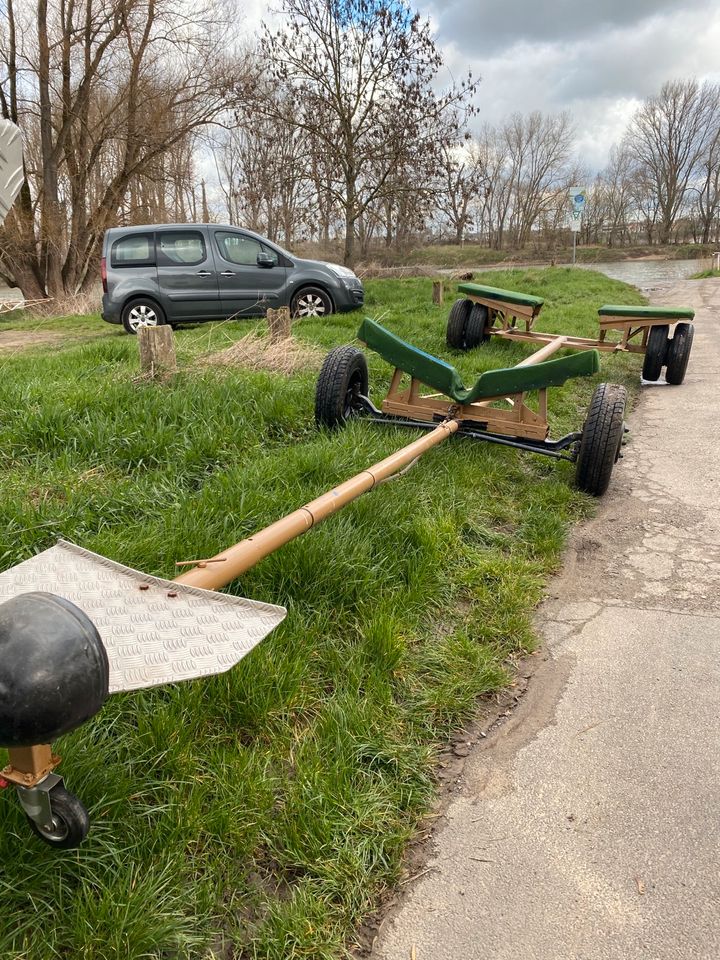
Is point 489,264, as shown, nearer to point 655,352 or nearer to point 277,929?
point 655,352

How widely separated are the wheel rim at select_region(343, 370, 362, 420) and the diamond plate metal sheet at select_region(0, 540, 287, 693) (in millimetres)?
2842

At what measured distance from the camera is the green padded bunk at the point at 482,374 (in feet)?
13.5

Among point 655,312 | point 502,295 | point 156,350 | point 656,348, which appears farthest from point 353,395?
point 656,348

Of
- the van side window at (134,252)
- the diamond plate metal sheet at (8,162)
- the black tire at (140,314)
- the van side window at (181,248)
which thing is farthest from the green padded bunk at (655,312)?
the van side window at (134,252)

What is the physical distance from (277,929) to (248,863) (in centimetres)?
21

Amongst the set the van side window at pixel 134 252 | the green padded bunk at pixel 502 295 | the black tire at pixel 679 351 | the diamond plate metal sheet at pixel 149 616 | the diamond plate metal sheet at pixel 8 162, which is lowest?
the diamond plate metal sheet at pixel 149 616

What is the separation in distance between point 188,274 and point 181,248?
1.53 feet

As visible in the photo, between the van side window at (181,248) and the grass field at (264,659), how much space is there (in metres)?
5.94

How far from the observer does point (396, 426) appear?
16.0 ft

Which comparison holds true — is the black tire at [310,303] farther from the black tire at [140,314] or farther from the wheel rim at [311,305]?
the black tire at [140,314]

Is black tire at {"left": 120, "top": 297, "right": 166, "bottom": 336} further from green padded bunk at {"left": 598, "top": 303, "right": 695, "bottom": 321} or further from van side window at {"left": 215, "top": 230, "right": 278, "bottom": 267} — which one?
green padded bunk at {"left": 598, "top": 303, "right": 695, "bottom": 321}

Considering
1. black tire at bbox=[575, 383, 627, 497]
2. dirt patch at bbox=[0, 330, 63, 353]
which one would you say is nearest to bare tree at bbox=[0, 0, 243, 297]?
dirt patch at bbox=[0, 330, 63, 353]

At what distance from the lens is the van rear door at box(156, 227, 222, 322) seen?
11.0 meters

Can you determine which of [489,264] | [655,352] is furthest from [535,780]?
[489,264]
